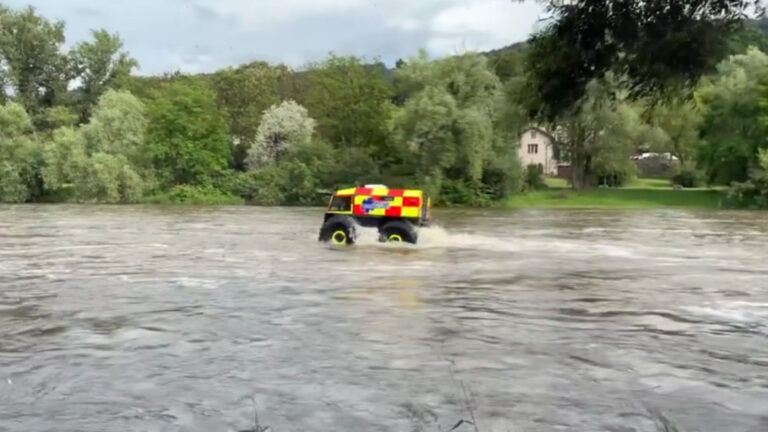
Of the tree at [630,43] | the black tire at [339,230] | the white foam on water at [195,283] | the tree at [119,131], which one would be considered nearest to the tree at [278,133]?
the tree at [119,131]

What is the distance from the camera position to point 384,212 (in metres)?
29.4

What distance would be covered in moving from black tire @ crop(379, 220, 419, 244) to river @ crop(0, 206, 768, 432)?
49 cm

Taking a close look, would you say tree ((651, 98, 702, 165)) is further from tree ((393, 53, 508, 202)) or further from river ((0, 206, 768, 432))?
river ((0, 206, 768, 432))

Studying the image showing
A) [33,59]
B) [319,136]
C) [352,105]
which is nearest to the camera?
[352,105]

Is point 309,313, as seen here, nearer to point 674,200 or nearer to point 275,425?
point 275,425

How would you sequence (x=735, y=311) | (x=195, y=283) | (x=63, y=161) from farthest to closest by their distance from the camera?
(x=63, y=161) < (x=195, y=283) < (x=735, y=311)

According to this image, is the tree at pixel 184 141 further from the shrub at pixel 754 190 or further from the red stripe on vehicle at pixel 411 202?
the red stripe on vehicle at pixel 411 202

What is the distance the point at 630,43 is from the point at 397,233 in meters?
22.3

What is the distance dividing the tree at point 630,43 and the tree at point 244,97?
75679 millimetres

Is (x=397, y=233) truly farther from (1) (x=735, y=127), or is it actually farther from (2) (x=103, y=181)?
(1) (x=735, y=127)

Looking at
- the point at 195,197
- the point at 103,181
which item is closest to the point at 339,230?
the point at 103,181

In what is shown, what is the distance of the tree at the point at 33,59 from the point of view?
8038cm

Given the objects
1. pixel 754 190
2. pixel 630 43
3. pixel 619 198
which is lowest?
pixel 619 198

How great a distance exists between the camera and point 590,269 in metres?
24.9
